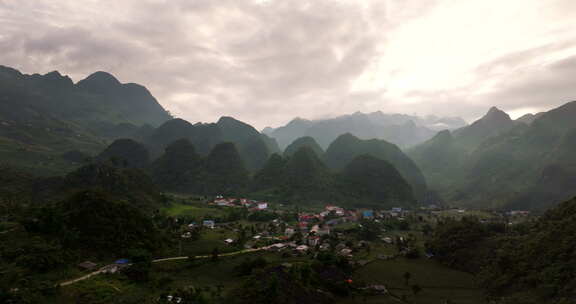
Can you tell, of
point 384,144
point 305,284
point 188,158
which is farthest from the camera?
point 384,144

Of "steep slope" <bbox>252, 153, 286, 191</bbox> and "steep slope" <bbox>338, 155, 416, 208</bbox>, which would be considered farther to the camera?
"steep slope" <bbox>252, 153, 286, 191</bbox>

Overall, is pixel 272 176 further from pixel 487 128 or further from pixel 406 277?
pixel 487 128

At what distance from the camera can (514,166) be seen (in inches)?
4754

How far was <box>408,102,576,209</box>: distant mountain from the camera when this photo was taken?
9669 cm

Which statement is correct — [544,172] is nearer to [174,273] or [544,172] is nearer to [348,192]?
[348,192]

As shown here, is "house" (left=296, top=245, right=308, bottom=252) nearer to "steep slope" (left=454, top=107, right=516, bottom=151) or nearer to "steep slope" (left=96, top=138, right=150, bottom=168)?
"steep slope" (left=96, top=138, right=150, bottom=168)

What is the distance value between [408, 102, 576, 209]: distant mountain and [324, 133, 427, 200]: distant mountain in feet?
52.0

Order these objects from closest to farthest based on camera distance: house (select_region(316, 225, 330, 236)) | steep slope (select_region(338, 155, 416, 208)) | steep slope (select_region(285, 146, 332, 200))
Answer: house (select_region(316, 225, 330, 236)) → steep slope (select_region(338, 155, 416, 208)) → steep slope (select_region(285, 146, 332, 200))

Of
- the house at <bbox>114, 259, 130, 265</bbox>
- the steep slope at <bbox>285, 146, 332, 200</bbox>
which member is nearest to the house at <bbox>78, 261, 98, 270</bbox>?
the house at <bbox>114, 259, 130, 265</bbox>

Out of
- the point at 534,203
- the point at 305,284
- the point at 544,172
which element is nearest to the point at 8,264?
the point at 305,284

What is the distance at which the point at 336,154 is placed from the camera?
159375 millimetres

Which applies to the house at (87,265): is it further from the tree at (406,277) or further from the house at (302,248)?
the tree at (406,277)

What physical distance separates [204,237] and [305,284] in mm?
25835

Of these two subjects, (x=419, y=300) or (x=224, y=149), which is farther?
(x=224, y=149)
